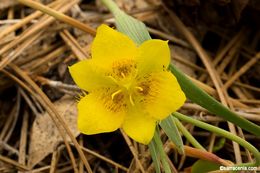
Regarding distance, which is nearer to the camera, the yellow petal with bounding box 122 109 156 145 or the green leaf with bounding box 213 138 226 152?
the yellow petal with bounding box 122 109 156 145

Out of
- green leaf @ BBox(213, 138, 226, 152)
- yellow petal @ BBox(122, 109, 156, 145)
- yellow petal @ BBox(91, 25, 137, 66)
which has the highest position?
yellow petal @ BBox(91, 25, 137, 66)

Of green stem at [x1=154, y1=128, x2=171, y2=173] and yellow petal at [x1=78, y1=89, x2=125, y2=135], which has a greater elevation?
yellow petal at [x1=78, y1=89, x2=125, y2=135]

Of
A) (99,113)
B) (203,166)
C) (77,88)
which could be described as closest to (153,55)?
(99,113)

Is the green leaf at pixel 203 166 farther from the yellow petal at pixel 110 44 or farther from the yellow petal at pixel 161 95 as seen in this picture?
the yellow petal at pixel 110 44

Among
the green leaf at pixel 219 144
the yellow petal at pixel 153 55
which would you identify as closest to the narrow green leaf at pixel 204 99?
the yellow petal at pixel 153 55

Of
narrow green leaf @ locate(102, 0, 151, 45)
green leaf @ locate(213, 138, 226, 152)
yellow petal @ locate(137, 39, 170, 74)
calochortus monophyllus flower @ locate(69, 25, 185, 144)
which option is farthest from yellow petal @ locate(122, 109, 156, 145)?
green leaf @ locate(213, 138, 226, 152)

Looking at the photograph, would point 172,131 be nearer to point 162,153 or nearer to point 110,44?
point 162,153

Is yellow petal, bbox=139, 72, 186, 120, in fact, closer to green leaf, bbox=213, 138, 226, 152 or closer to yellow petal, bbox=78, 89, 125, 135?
yellow petal, bbox=78, 89, 125, 135

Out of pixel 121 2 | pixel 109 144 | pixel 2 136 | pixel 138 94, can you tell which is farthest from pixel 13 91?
pixel 138 94
